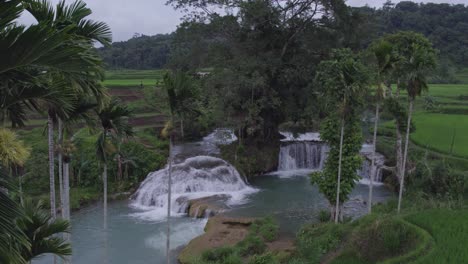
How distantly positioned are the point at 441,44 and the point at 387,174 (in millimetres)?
37244

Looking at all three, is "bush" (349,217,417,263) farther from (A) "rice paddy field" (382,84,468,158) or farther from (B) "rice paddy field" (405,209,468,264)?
(A) "rice paddy field" (382,84,468,158)

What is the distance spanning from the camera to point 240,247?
47.7ft

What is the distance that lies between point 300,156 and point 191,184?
28.6ft

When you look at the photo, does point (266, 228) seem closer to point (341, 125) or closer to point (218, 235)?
point (218, 235)

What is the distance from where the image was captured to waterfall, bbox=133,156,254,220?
70.5 ft

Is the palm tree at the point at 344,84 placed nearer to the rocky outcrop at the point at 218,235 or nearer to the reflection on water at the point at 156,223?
the rocky outcrop at the point at 218,235

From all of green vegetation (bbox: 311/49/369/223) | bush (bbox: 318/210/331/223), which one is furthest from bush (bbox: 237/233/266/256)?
bush (bbox: 318/210/331/223)

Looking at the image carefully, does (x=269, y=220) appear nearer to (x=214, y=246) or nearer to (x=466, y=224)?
(x=214, y=246)

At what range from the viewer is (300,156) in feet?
93.7

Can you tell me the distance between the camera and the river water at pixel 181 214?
15977mm

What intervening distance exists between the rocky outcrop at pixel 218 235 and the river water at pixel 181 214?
0.76 metres

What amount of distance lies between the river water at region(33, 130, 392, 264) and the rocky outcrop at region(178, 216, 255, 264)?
2.50 feet

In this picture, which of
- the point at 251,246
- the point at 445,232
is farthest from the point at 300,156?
the point at 445,232

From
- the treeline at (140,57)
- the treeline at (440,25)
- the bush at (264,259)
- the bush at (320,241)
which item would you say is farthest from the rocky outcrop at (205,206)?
the treeline at (140,57)
